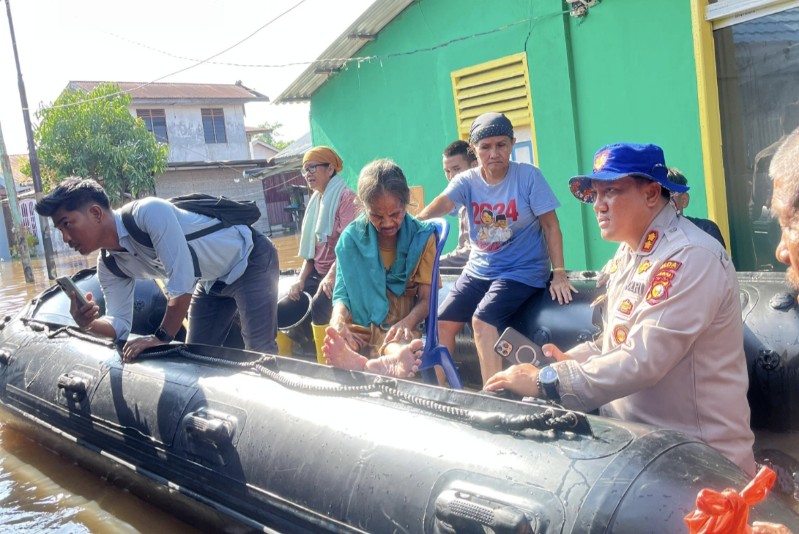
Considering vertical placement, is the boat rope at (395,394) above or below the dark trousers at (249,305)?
below

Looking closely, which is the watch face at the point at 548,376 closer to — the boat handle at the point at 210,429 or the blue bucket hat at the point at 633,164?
the blue bucket hat at the point at 633,164

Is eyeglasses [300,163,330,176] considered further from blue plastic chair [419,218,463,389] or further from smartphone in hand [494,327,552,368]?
smartphone in hand [494,327,552,368]

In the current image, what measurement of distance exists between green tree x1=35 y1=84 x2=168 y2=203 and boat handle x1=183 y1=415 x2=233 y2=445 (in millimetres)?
19908

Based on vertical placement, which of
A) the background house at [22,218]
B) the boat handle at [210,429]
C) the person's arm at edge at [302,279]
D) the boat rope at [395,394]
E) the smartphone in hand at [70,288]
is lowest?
the boat handle at [210,429]

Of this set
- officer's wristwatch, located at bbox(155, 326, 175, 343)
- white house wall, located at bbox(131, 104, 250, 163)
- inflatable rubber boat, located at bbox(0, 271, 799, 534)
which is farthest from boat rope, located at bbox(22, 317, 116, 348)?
white house wall, located at bbox(131, 104, 250, 163)

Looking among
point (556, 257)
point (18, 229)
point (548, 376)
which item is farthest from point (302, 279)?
point (18, 229)

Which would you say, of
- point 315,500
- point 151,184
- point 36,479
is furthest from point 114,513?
point 151,184

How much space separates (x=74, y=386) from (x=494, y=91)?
4.88 metres

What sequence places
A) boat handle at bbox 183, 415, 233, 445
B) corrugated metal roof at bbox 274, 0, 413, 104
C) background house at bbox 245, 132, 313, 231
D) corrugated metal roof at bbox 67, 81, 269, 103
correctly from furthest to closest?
corrugated metal roof at bbox 67, 81, 269, 103 < background house at bbox 245, 132, 313, 231 < corrugated metal roof at bbox 274, 0, 413, 104 < boat handle at bbox 183, 415, 233, 445

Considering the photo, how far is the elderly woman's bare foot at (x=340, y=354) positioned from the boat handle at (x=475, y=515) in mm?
899

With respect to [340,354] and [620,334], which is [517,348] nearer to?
[620,334]

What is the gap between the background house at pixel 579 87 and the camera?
5133 mm

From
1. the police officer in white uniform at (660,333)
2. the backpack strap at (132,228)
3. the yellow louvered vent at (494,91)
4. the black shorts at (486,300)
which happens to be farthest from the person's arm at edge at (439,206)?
the yellow louvered vent at (494,91)

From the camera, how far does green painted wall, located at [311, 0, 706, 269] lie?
555cm
